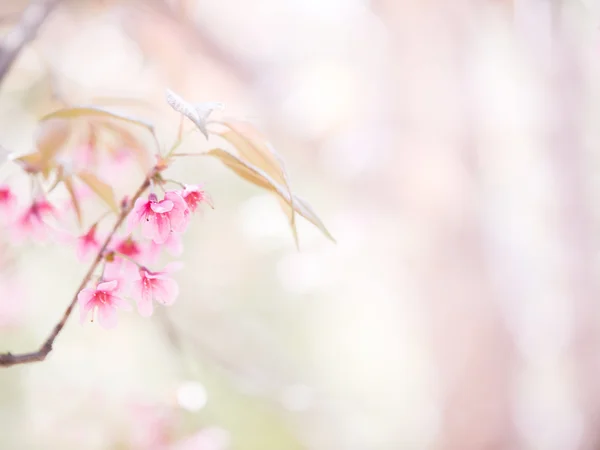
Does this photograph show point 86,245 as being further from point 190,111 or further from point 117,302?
point 190,111

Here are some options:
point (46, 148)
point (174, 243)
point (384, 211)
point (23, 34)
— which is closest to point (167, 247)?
point (174, 243)

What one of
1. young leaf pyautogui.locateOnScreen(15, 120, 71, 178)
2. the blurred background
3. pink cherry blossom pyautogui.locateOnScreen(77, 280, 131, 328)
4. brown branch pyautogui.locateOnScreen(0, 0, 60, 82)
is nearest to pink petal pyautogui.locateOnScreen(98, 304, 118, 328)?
pink cherry blossom pyautogui.locateOnScreen(77, 280, 131, 328)

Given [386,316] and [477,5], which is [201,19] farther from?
[386,316]

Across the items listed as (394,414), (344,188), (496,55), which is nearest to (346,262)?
(344,188)

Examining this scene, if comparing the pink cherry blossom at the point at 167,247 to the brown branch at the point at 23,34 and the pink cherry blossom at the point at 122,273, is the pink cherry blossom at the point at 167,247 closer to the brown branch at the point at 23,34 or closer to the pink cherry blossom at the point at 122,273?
the pink cherry blossom at the point at 122,273

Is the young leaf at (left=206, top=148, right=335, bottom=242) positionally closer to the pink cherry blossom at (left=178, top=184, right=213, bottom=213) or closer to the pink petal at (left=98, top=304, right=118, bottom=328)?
the pink cherry blossom at (left=178, top=184, right=213, bottom=213)

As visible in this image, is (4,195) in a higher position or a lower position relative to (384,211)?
lower
